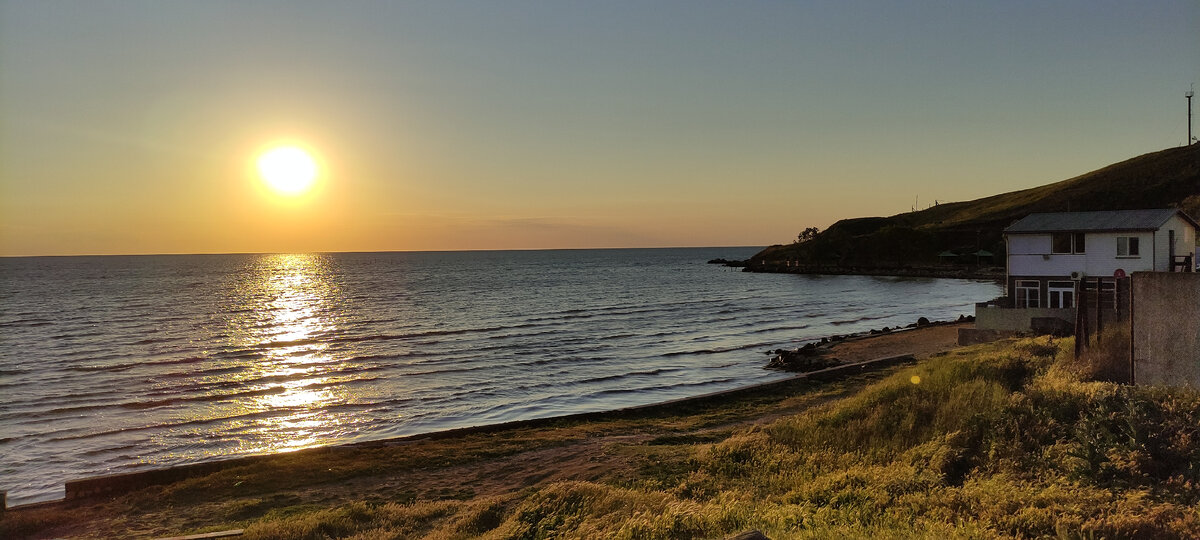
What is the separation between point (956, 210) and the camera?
586 feet

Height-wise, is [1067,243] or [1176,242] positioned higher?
[1067,243]

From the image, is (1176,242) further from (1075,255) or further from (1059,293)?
(1059,293)

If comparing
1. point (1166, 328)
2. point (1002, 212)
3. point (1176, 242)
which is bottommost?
point (1166, 328)

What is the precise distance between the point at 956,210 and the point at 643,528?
7745 inches

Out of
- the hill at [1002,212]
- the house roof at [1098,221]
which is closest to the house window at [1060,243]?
the house roof at [1098,221]

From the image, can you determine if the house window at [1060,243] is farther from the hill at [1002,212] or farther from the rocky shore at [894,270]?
the hill at [1002,212]

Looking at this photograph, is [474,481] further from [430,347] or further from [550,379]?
[430,347]

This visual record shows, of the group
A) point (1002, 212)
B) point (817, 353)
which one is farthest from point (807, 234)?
point (817, 353)

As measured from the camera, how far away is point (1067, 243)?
105 ft

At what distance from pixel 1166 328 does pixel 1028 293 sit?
73.4 ft

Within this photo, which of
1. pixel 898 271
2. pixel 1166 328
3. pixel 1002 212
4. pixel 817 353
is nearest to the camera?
pixel 1166 328

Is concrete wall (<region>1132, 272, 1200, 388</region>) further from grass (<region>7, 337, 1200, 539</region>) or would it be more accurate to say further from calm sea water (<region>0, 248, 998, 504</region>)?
calm sea water (<region>0, 248, 998, 504</region>)

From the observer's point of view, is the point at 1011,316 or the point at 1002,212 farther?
the point at 1002,212

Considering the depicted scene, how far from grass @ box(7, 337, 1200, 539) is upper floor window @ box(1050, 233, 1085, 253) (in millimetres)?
17066
